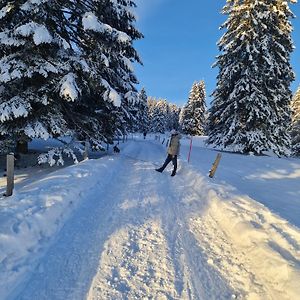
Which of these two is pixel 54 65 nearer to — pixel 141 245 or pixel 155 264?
pixel 141 245

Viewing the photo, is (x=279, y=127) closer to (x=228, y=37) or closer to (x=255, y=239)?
(x=228, y=37)

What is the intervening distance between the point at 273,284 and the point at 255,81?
1912cm

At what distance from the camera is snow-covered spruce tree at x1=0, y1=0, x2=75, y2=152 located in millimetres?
10039

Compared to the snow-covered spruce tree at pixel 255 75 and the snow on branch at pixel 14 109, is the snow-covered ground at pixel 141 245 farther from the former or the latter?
the snow-covered spruce tree at pixel 255 75

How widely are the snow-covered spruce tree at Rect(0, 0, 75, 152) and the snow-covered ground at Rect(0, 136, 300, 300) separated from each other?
3641 millimetres

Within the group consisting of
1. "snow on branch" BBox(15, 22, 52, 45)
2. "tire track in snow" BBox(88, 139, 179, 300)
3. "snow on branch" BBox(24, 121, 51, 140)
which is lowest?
"tire track in snow" BBox(88, 139, 179, 300)

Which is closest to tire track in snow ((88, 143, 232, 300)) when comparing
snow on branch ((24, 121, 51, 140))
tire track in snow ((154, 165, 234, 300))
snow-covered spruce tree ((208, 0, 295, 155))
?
tire track in snow ((154, 165, 234, 300))

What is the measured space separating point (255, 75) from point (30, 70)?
53.1ft

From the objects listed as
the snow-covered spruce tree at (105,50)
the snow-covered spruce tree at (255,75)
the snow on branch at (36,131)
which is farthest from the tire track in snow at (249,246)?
the snow-covered spruce tree at (255,75)

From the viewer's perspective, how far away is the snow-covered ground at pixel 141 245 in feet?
11.9

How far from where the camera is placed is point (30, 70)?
10.3m

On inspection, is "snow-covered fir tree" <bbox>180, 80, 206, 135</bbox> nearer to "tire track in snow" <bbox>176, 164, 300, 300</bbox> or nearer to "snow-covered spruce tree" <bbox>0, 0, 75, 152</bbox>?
"snow-covered spruce tree" <bbox>0, 0, 75, 152</bbox>

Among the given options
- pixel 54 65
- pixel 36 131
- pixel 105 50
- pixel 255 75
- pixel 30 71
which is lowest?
pixel 36 131

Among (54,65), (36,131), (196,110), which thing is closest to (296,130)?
(196,110)
